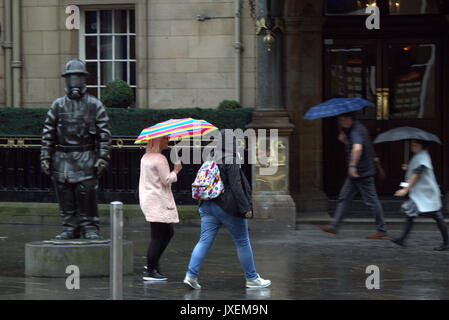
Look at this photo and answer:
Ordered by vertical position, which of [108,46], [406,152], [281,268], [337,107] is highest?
[108,46]

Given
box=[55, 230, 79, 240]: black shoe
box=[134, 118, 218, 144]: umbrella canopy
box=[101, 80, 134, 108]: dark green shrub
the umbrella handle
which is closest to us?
box=[134, 118, 218, 144]: umbrella canopy

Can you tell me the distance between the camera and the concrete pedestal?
9.52 metres

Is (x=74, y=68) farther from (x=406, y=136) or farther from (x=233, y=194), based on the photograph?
(x=406, y=136)

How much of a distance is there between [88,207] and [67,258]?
→ 2.03 feet

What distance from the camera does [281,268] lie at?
33.7 feet

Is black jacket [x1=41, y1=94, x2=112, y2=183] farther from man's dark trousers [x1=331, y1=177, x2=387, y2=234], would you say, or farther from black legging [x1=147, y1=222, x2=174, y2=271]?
man's dark trousers [x1=331, y1=177, x2=387, y2=234]

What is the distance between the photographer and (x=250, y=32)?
15.1 meters

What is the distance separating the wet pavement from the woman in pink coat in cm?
33

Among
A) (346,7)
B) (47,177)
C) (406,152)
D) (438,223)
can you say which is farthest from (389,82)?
(47,177)

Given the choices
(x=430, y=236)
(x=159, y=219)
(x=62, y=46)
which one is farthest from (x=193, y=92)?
(x=159, y=219)

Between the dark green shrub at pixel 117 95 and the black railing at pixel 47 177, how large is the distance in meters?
0.81

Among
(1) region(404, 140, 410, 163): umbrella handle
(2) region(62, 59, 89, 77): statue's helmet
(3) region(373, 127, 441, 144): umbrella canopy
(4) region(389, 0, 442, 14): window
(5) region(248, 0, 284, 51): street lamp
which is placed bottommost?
(1) region(404, 140, 410, 163): umbrella handle

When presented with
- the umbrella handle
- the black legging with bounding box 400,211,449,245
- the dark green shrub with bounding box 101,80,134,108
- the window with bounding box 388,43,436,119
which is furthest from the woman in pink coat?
the umbrella handle

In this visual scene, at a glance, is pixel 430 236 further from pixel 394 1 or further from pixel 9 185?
pixel 9 185
